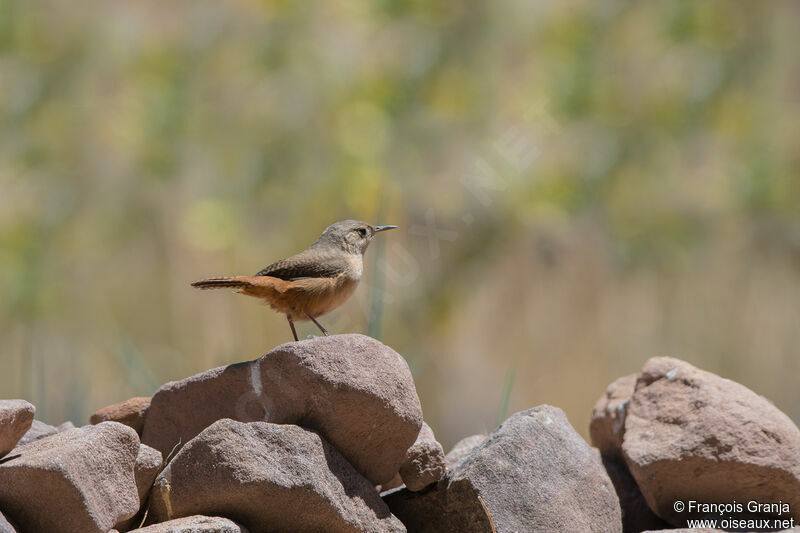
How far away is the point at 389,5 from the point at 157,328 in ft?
10.8

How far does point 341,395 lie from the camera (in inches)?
85.4

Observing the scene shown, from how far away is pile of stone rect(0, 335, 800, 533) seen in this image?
2.00 m

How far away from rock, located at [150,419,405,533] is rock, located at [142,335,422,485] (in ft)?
0.30

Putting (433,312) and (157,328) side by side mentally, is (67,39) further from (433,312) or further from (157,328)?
(433,312)

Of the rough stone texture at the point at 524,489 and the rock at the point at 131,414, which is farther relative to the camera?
the rock at the point at 131,414

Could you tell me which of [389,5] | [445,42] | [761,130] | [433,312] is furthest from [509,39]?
[433,312]

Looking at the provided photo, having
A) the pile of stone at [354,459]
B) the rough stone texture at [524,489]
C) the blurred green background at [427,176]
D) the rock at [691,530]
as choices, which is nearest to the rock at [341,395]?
the pile of stone at [354,459]

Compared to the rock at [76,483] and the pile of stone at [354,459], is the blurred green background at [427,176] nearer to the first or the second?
the pile of stone at [354,459]

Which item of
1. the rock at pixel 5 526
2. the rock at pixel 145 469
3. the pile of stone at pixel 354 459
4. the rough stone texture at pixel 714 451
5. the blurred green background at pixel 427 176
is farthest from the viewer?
the blurred green background at pixel 427 176

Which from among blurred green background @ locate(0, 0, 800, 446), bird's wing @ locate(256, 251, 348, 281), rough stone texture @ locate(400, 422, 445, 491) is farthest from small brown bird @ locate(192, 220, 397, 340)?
blurred green background @ locate(0, 0, 800, 446)

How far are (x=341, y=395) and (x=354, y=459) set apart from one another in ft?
0.66

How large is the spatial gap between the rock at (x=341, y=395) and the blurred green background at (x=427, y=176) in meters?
2.91

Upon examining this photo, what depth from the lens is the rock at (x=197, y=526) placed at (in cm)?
188

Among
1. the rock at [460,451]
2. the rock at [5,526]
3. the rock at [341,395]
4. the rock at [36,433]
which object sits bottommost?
the rock at [460,451]
